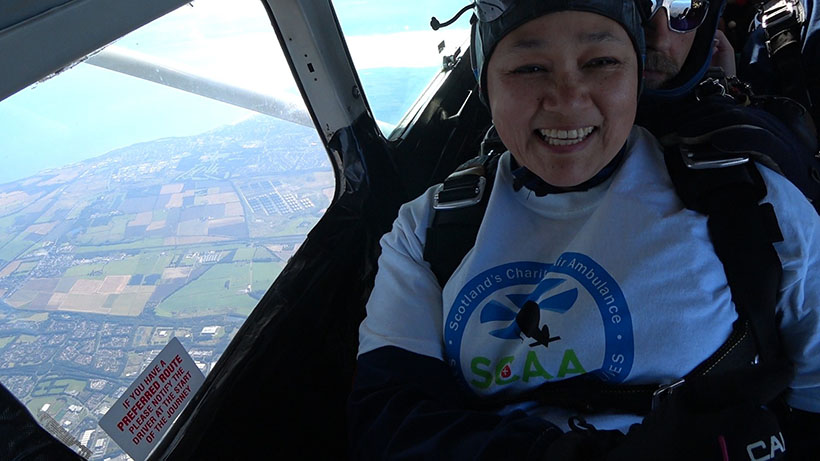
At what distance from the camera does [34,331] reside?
1026mm


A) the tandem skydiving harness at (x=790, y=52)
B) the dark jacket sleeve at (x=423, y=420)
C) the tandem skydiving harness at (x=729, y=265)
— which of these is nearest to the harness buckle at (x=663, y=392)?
the tandem skydiving harness at (x=729, y=265)

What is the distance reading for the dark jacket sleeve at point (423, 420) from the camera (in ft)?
2.98

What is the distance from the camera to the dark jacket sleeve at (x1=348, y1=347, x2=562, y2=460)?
91cm

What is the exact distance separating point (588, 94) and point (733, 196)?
1.03ft

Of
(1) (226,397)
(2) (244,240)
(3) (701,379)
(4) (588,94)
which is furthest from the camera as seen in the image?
(2) (244,240)

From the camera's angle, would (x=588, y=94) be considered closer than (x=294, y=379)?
Yes

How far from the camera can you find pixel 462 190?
1.21m

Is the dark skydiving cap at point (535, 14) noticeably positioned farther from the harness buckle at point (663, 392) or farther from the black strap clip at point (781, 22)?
the black strap clip at point (781, 22)

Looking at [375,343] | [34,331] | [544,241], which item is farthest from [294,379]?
[544,241]

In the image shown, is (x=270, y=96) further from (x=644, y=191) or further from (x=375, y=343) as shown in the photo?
(x=644, y=191)

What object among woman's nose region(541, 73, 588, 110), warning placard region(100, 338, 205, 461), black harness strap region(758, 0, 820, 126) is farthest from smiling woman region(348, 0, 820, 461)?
black harness strap region(758, 0, 820, 126)

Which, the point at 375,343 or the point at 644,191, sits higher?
the point at 644,191

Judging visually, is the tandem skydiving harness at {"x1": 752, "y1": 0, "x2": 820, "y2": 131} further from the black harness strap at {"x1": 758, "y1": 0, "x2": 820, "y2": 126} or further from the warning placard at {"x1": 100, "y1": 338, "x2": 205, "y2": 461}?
the warning placard at {"x1": 100, "y1": 338, "x2": 205, "y2": 461}

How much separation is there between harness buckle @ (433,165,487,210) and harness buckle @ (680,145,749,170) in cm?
41
